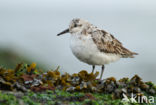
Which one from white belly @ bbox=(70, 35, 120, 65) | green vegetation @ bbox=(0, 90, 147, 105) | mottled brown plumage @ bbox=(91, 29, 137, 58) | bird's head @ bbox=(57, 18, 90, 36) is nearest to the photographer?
green vegetation @ bbox=(0, 90, 147, 105)

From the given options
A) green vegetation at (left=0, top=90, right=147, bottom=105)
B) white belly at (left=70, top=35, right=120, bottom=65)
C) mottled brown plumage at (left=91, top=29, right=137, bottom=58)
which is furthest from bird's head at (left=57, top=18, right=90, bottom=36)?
green vegetation at (left=0, top=90, right=147, bottom=105)

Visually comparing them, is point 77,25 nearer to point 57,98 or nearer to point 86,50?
point 86,50

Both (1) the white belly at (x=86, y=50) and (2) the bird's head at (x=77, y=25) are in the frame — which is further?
(2) the bird's head at (x=77, y=25)

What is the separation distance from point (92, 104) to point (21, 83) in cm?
201

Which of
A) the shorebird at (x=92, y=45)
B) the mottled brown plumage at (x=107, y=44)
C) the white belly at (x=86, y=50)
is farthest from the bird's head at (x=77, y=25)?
the mottled brown plumage at (x=107, y=44)

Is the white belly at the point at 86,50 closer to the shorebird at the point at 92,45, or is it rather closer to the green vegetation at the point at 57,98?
the shorebird at the point at 92,45

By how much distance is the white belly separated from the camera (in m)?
9.63

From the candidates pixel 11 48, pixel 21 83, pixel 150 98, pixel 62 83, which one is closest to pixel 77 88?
pixel 62 83

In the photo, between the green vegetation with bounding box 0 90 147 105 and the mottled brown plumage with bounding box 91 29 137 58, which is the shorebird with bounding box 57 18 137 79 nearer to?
the mottled brown plumage with bounding box 91 29 137 58

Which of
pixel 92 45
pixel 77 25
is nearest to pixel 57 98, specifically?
pixel 92 45

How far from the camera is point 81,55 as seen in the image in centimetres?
966

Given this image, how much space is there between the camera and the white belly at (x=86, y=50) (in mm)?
9633

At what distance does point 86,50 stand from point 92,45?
308 mm

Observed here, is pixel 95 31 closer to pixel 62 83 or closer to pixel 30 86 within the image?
pixel 62 83
